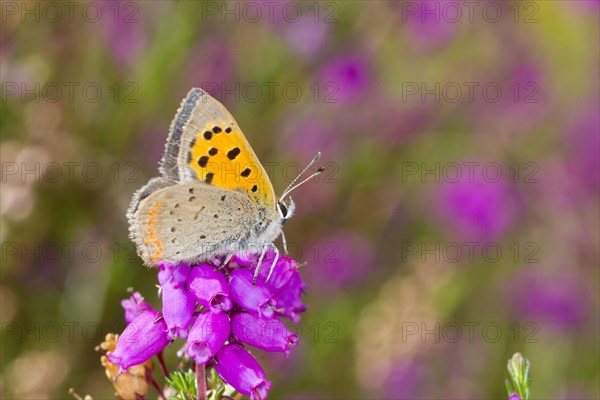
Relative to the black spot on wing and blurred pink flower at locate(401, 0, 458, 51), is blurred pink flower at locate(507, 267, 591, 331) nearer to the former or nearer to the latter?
blurred pink flower at locate(401, 0, 458, 51)

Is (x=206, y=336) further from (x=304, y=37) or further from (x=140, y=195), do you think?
(x=304, y=37)

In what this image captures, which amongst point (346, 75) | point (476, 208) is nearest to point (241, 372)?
point (346, 75)

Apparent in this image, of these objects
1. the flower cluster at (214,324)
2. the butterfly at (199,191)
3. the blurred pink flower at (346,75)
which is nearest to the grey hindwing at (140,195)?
the butterfly at (199,191)

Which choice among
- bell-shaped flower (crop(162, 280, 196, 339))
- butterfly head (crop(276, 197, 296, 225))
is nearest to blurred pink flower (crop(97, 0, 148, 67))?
butterfly head (crop(276, 197, 296, 225))

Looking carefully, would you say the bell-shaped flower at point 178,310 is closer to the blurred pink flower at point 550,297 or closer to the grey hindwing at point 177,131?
the grey hindwing at point 177,131

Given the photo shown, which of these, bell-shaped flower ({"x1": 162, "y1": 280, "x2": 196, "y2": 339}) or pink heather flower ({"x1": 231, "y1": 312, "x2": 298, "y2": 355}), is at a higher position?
bell-shaped flower ({"x1": 162, "y1": 280, "x2": 196, "y2": 339})

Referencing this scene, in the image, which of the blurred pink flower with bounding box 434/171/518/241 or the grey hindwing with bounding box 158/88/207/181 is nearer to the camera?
the grey hindwing with bounding box 158/88/207/181

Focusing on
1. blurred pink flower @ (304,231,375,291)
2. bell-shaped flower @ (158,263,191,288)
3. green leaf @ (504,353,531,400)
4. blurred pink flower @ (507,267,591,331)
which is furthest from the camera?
blurred pink flower @ (304,231,375,291)
